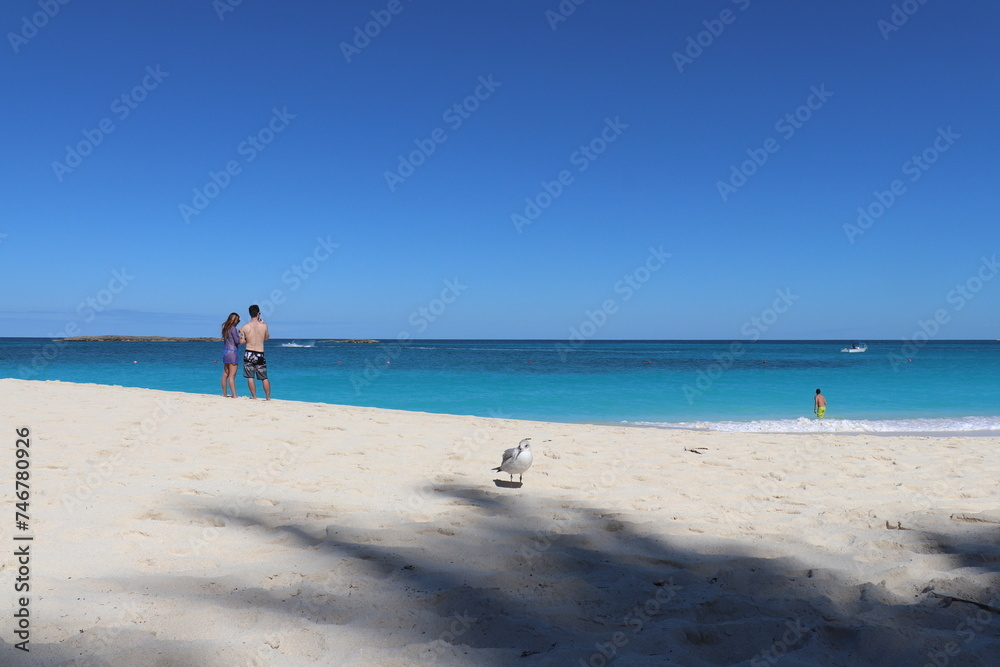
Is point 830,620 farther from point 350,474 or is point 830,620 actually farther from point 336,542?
point 350,474

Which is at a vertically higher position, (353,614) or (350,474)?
(350,474)

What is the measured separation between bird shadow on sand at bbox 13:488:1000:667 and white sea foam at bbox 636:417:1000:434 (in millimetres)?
9001

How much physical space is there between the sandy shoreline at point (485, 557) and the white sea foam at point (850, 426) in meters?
6.28

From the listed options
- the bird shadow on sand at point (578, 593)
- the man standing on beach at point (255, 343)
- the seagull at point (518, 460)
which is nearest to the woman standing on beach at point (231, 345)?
the man standing on beach at point (255, 343)

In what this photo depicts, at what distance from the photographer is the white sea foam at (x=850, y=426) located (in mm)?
12375

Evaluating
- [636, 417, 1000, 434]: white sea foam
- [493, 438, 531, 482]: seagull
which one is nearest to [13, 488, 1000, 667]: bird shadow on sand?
[493, 438, 531, 482]: seagull

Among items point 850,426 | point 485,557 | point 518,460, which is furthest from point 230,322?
point 850,426

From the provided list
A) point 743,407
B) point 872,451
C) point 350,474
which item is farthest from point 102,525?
point 743,407

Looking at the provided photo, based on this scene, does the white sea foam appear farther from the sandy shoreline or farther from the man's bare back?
the man's bare back

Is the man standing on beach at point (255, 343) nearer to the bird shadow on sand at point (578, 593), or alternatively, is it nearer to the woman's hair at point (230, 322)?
the woman's hair at point (230, 322)

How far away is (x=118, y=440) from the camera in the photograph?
20.9ft

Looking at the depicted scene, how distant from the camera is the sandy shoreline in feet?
7.59

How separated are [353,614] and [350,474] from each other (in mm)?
2863

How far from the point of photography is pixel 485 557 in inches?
130
